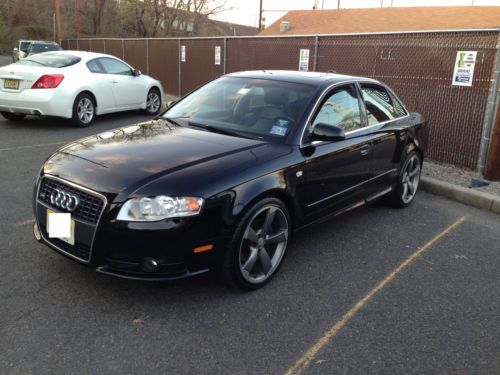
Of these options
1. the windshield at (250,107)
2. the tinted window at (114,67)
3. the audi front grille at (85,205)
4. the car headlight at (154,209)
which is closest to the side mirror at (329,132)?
the windshield at (250,107)

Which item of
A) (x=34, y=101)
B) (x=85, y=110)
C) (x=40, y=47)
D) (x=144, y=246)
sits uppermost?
(x=40, y=47)

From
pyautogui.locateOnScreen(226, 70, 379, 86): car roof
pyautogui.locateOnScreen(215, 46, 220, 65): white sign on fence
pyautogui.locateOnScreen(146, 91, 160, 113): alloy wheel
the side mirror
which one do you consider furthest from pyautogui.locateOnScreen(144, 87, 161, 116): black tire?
the side mirror

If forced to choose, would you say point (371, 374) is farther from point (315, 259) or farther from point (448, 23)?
point (448, 23)

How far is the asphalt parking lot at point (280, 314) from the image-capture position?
2.67 metres

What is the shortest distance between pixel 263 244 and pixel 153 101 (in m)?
8.87

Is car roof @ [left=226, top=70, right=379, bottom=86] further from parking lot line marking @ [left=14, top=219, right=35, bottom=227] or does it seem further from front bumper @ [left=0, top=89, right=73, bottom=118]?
front bumper @ [left=0, top=89, right=73, bottom=118]

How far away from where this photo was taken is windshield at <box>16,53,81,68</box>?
357 inches

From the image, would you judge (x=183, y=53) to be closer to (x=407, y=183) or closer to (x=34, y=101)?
(x=34, y=101)

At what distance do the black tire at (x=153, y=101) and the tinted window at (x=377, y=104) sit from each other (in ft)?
24.0

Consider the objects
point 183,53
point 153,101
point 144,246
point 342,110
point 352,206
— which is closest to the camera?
point 144,246

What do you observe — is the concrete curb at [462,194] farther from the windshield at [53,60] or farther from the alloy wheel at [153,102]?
the alloy wheel at [153,102]

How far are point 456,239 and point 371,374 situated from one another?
8.57 feet

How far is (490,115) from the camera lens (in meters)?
6.61

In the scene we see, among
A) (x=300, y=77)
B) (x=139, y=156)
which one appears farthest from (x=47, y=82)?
(x=139, y=156)
